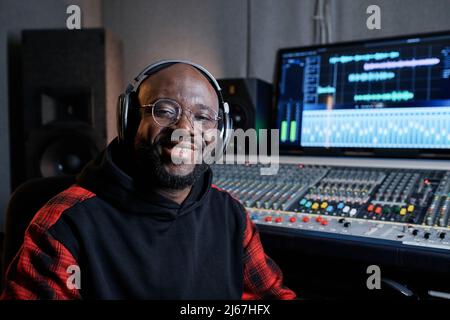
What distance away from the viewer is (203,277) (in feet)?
2.73

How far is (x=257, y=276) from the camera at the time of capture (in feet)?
3.10

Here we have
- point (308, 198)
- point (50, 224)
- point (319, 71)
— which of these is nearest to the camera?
point (50, 224)

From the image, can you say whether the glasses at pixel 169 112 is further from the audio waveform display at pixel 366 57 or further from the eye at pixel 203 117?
the audio waveform display at pixel 366 57

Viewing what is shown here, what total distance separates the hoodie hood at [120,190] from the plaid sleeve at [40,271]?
0.13 meters

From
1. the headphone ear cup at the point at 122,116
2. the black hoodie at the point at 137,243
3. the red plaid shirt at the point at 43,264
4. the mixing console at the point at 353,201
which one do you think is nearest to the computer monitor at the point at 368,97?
the mixing console at the point at 353,201

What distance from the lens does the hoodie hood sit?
2.54 feet

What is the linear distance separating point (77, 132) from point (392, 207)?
1.40 meters

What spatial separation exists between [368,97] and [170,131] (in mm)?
961

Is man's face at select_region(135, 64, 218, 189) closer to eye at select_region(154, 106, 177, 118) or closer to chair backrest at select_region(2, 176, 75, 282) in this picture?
eye at select_region(154, 106, 177, 118)

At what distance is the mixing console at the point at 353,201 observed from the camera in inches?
34.8

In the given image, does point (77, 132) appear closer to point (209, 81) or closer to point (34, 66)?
point (34, 66)

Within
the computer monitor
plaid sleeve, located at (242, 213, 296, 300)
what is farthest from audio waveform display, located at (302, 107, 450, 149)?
plaid sleeve, located at (242, 213, 296, 300)

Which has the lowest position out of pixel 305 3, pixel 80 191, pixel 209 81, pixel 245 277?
pixel 245 277

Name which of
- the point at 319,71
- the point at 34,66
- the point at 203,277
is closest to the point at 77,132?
the point at 34,66
